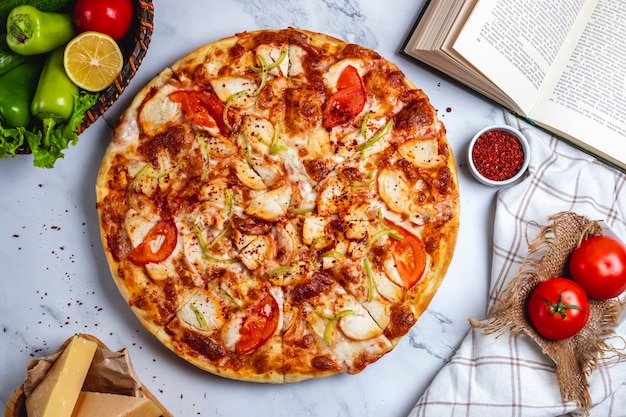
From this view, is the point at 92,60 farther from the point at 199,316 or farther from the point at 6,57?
the point at 199,316

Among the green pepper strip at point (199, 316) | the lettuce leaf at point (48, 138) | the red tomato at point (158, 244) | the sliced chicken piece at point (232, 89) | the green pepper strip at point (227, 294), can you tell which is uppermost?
the sliced chicken piece at point (232, 89)

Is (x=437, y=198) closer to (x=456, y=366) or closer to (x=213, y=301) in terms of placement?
(x=456, y=366)

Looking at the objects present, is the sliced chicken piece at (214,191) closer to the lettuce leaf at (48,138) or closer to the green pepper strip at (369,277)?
the lettuce leaf at (48,138)

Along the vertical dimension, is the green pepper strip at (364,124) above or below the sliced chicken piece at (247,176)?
above

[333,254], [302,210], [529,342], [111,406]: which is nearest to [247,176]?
[302,210]

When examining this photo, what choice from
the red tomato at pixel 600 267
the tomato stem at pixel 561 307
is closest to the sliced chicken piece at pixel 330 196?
the tomato stem at pixel 561 307

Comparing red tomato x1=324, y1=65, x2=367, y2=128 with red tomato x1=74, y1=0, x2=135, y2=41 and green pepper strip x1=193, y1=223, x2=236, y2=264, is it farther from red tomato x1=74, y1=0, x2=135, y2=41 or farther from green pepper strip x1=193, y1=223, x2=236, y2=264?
red tomato x1=74, y1=0, x2=135, y2=41
